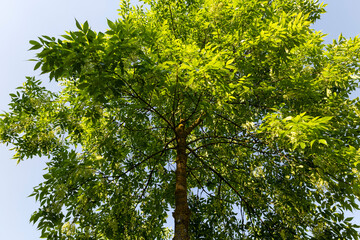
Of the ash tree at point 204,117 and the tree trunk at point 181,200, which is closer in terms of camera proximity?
the ash tree at point 204,117

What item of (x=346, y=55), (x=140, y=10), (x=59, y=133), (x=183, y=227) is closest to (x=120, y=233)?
(x=183, y=227)

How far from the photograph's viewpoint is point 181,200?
5637mm

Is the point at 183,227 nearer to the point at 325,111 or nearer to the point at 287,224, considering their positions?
the point at 287,224

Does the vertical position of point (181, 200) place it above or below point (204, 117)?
below

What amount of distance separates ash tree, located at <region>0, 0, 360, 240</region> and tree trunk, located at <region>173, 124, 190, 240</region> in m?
0.03

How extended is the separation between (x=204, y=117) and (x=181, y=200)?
203cm

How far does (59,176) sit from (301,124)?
4.60m

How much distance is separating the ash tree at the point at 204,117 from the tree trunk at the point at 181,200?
3 cm

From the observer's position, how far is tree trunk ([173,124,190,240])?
515 centimetres

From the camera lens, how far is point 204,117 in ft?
20.0

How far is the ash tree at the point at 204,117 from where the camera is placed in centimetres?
421

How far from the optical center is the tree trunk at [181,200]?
5.15 m

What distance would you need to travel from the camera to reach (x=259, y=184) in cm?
686

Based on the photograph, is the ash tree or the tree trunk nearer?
the ash tree
